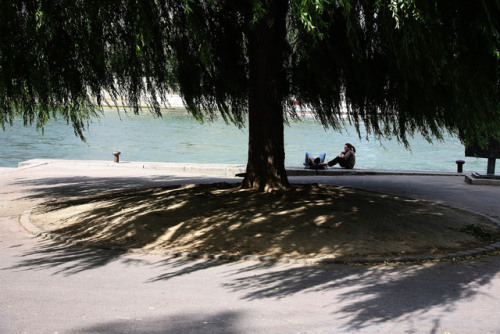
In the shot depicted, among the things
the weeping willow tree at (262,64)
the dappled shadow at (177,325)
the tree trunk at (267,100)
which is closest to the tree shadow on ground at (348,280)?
the dappled shadow at (177,325)

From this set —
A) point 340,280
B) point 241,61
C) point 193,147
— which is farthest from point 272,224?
point 193,147

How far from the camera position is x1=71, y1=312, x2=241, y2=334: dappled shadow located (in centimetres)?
594

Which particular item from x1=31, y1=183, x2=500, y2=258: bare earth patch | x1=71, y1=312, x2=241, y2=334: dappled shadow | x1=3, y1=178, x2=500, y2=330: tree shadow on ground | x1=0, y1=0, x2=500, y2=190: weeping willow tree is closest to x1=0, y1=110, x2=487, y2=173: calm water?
x1=0, y1=0, x2=500, y2=190: weeping willow tree

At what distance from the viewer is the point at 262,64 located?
11.4 metres

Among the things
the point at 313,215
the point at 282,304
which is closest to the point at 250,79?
the point at 313,215

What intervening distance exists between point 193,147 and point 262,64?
1428 inches

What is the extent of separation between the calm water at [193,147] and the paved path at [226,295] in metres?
25.1

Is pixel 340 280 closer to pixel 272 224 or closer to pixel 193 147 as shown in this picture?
pixel 272 224

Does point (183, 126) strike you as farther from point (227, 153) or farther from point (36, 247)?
point (36, 247)

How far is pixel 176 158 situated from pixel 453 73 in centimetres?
3192

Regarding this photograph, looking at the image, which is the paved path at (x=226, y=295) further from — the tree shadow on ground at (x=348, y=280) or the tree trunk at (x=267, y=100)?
the tree trunk at (x=267, y=100)

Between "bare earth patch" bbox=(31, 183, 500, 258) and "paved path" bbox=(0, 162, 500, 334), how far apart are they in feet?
1.92

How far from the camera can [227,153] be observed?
144ft

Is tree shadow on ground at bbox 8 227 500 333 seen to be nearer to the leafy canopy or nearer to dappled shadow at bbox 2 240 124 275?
dappled shadow at bbox 2 240 124 275
